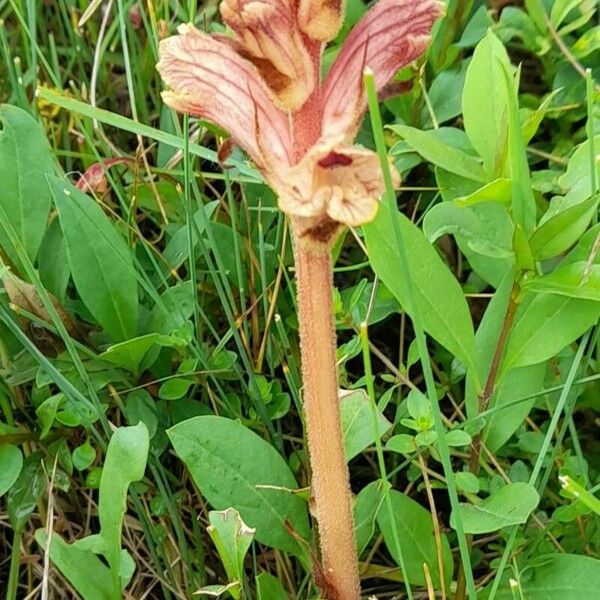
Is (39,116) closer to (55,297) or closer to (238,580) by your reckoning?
(55,297)

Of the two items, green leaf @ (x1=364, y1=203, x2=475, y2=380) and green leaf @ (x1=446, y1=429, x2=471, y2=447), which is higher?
green leaf @ (x1=364, y1=203, x2=475, y2=380)

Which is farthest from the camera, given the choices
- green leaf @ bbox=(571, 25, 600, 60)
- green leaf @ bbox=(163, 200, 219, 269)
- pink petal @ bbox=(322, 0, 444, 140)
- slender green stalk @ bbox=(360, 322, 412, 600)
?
green leaf @ bbox=(571, 25, 600, 60)

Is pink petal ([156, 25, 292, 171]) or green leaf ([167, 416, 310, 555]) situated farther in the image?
green leaf ([167, 416, 310, 555])

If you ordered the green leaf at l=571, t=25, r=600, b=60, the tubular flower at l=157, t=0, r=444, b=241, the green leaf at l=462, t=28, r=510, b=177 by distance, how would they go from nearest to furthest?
the tubular flower at l=157, t=0, r=444, b=241
the green leaf at l=462, t=28, r=510, b=177
the green leaf at l=571, t=25, r=600, b=60

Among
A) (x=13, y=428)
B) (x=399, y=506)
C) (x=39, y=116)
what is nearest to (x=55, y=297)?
(x=13, y=428)

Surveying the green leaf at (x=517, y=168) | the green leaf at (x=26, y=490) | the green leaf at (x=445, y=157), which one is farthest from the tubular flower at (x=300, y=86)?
the green leaf at (x=26, y=490)

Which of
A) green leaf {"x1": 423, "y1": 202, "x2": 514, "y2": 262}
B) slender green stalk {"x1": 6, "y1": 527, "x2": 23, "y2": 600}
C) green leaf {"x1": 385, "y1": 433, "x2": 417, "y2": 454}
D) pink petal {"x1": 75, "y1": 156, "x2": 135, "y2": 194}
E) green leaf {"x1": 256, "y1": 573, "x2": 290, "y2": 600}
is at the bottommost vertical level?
slender green stalk {"x1": 6, "y1": 527, "x2": 23, "y2": 600}

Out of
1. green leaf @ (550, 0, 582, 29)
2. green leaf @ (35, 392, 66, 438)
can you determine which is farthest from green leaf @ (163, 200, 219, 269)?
green leaf @ (550, 0, 582, 29)

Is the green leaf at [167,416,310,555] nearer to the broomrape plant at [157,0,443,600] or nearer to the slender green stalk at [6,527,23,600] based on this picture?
the broomrape plant at [157,0,443,600]
